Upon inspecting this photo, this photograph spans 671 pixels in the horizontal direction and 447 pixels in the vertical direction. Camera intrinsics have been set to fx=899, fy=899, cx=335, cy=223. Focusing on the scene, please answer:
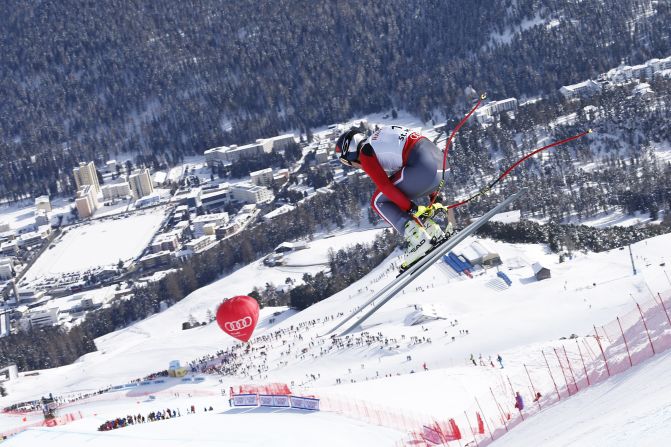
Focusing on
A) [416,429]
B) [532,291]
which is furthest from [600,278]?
[416,429]

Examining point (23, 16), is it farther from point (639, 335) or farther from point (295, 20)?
point (639, 335)

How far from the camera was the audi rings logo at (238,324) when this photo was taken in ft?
111

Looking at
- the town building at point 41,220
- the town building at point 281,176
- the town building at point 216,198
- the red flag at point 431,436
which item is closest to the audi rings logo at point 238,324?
the red flag at point 431,436

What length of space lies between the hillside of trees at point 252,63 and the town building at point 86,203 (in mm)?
10337

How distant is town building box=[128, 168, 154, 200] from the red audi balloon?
64.9 meters

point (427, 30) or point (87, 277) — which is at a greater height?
point (427, 30)

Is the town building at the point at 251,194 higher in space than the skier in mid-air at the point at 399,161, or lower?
lower

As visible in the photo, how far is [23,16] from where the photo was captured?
164500 millimetres

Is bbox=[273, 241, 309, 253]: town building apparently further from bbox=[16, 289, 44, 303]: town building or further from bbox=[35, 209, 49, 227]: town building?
bbox=[35, 209, 49, 227]: town building

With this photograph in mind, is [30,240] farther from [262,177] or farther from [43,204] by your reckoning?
[262,177]

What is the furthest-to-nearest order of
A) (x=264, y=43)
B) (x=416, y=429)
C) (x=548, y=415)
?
(x=264, y=43) → (x=416, y=429) → (x=548, y=415)

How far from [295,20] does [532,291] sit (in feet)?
366

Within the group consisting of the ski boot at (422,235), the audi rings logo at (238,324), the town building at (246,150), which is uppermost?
the ski boot at (422,235)

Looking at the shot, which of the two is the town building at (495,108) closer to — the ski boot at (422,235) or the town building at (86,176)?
the town building at (86,176)
